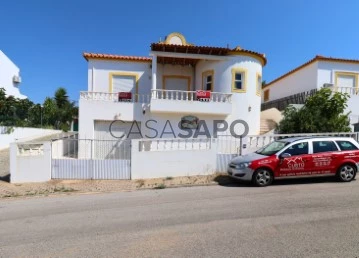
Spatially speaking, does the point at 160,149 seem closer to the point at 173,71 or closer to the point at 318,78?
the point at 173,71

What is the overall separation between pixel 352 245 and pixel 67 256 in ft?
13.9

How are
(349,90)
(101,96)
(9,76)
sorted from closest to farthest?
1. (101,96)
2. (349,90)
3. (9,76)

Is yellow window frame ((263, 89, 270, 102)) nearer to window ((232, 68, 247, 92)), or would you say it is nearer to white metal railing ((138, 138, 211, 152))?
window ((232, 68, 247, 92))

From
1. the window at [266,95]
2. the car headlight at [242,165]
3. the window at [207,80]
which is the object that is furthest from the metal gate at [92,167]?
the window at [266,95]

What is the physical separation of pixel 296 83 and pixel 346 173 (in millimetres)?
12624

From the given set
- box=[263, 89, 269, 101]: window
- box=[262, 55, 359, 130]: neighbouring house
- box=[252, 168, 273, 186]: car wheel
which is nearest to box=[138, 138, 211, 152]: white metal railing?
box=[252, 168, 273, 186]: car wheel

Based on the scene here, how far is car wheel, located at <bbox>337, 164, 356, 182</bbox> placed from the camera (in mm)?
8039

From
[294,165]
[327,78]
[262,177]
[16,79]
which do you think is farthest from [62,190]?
[16,79]

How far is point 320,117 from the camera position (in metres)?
11.4

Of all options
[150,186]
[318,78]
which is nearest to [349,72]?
[318,78]

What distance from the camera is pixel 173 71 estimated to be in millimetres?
15992

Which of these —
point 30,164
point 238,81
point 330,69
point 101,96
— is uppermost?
point 330,69

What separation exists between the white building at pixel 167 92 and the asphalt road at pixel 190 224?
→ 22.1ft

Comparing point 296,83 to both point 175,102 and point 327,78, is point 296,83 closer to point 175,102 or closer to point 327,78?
point 327,78
